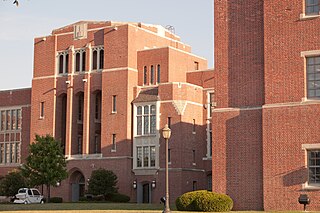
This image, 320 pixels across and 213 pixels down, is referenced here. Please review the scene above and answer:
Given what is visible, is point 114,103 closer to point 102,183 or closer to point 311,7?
point 102,183

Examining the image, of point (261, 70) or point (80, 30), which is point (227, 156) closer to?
point (261, 70)

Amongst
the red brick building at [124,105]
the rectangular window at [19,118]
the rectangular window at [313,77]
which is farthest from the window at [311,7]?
the rectangular window at [19,118]

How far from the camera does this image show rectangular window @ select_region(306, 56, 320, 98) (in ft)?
114

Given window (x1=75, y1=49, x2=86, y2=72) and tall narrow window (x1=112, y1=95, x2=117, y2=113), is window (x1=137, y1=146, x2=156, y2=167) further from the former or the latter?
window (x1=75, y1=49, x2=86, y2=72)

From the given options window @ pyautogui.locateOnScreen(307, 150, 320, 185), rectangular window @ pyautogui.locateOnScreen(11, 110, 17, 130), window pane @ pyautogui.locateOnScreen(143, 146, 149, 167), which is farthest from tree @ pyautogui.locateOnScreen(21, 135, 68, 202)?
window @ pyautogui.locateOnScreen(307, 150, 320, 185)

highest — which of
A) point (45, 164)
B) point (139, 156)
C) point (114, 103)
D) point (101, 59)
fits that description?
point (101, 59)

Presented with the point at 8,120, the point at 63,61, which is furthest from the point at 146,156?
the point at 8,120

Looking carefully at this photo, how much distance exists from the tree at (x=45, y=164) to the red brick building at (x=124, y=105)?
712cm

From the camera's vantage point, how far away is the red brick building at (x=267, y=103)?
34719 millimetres

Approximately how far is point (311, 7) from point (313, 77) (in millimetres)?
3676

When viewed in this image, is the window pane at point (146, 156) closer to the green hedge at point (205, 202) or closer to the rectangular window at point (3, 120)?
the rectangular window at point (3, 120)

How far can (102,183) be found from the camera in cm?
6181

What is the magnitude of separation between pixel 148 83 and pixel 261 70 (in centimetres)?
3016

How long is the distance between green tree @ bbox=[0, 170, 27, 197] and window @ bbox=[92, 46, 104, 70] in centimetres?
1303
